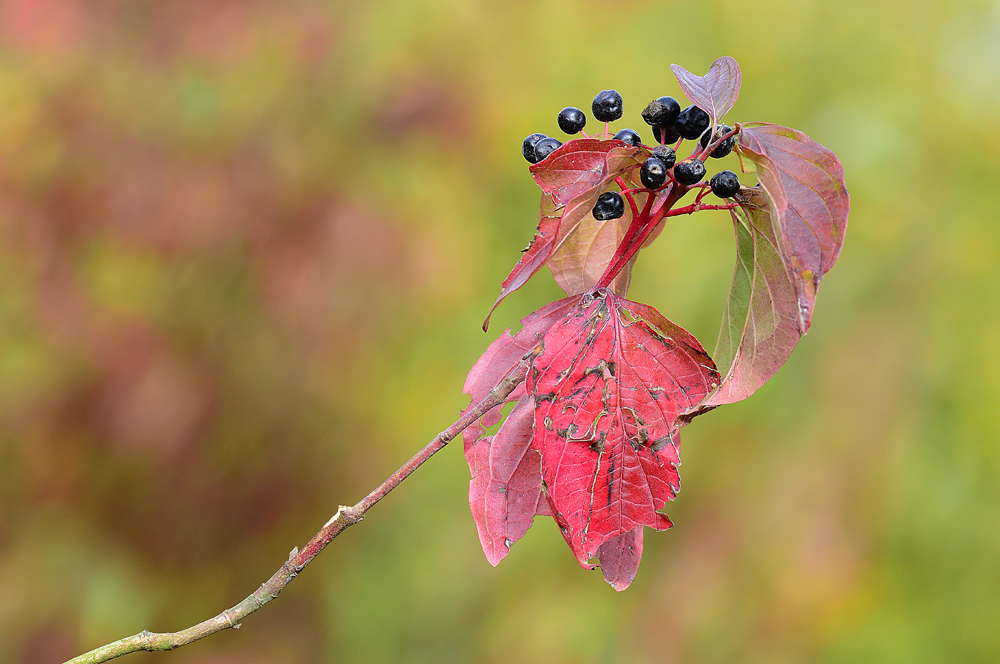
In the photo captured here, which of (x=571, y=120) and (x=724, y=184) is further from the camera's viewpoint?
(x=571, y=120)

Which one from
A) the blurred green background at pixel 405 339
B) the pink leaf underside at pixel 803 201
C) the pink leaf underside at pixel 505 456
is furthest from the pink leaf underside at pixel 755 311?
the blurred green background at pixel 405 339

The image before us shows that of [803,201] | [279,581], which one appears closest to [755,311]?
[803,201]

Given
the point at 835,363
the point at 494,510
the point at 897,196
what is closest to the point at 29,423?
the point at 494,510

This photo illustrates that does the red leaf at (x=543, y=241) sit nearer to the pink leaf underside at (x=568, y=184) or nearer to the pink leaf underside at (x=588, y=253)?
the pink leaf underside at (x=568, y=184)

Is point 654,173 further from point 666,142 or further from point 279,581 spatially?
point 279,581

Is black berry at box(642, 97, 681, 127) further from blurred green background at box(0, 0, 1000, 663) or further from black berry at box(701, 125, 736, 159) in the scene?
blurred green background at box(0, 0, 1000, 663)

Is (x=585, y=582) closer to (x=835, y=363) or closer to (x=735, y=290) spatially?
(x=835, y=363)
